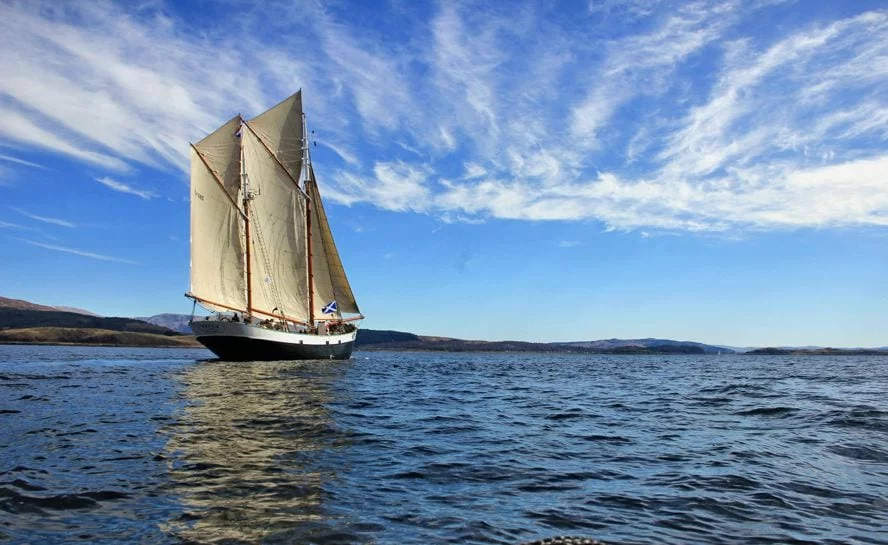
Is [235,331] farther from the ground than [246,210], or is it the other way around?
[246,210]

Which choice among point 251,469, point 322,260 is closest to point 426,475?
point 251,469

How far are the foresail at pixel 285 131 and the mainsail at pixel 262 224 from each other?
13cm

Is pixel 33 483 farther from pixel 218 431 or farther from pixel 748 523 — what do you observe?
pixel 748 523

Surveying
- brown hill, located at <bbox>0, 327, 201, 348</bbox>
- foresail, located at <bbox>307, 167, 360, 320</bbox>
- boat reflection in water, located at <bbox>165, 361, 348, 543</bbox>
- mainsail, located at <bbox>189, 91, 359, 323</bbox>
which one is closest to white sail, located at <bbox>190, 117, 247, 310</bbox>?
mainsail, located at <bbox>189, 91, 359, 323</bbox>

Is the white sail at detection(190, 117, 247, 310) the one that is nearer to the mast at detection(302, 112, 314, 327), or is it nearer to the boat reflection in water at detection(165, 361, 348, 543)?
the mast at detection(302, 112, 314, 327)

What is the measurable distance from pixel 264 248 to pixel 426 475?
60053 millimetres

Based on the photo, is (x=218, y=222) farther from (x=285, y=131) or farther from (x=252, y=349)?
(x=285, y=131)

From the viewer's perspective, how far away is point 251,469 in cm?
1128

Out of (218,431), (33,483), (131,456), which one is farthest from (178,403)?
(33,483)

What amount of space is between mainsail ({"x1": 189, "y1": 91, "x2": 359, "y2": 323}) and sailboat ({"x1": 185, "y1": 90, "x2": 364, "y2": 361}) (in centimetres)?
12

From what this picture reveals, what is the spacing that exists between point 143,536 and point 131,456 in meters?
5.69

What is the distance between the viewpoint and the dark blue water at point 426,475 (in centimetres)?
807

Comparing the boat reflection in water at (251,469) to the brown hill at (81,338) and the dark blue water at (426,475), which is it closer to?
the dark blue water at (426,475)

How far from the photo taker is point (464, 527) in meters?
8.12
